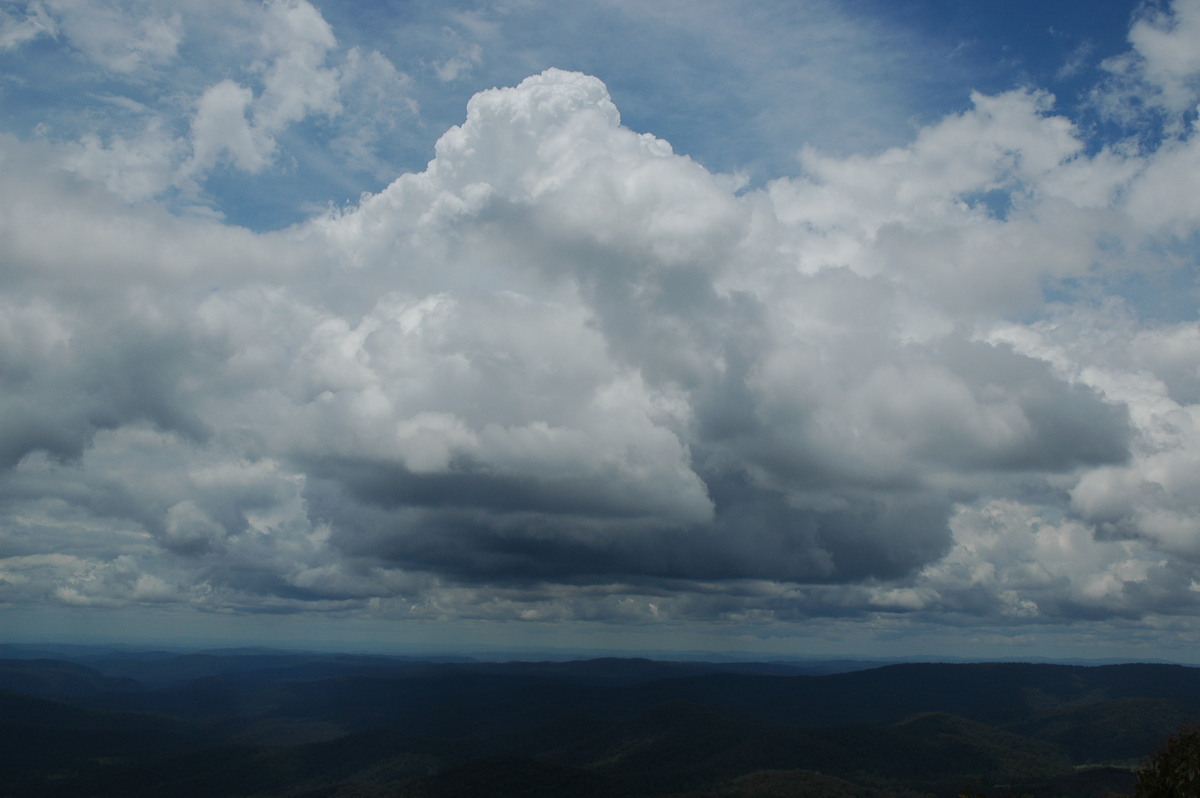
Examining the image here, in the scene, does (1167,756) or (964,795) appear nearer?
(964,795)
